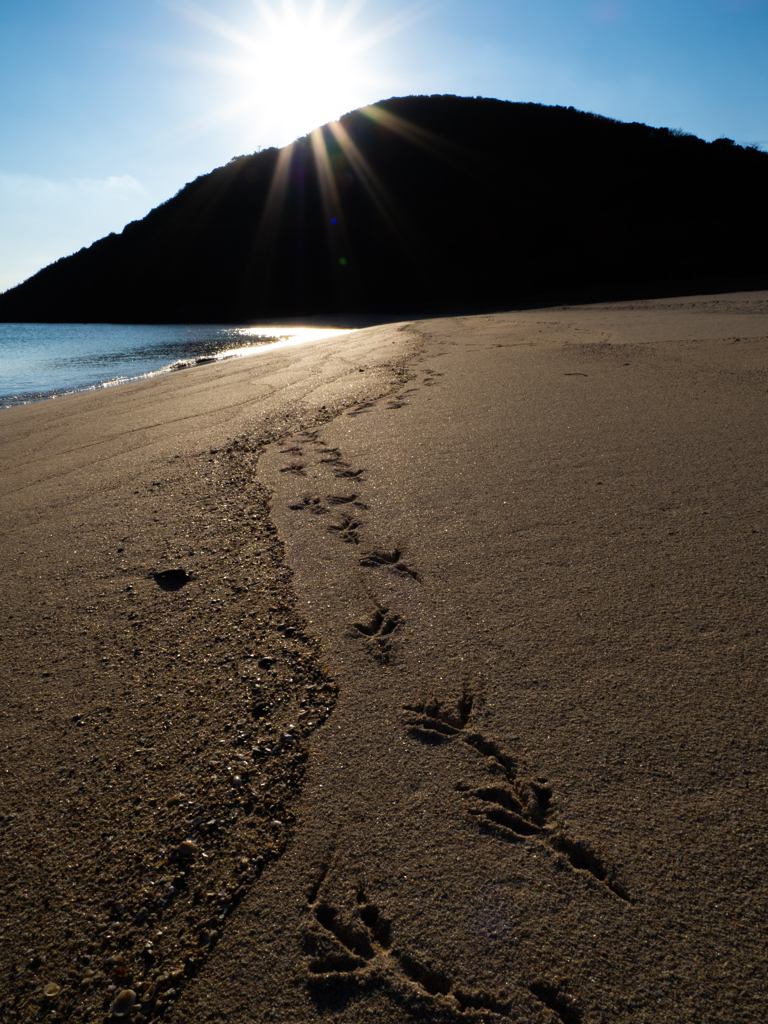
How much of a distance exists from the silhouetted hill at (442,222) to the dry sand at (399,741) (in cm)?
1596

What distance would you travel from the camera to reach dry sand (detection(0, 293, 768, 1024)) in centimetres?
83

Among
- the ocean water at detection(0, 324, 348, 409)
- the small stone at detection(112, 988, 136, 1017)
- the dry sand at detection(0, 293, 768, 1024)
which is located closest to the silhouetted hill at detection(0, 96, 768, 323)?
the ocean water at detection(0, 324, 348, 409)

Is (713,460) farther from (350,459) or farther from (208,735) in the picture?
(208,735)

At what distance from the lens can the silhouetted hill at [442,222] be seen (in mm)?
22719

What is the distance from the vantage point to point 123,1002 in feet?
2.65

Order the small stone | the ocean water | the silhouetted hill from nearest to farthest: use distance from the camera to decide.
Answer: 1. the small stone
2. the ocean water
3. the silhouetted hill

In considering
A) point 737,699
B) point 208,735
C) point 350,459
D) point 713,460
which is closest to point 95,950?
point 208,735

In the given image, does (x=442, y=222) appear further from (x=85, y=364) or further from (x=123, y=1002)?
(x=123, y=1002)

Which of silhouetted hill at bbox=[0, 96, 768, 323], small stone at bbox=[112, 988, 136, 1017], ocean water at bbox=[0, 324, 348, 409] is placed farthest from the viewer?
silhouetted hill at bbox=[0, 96, 768, 323]

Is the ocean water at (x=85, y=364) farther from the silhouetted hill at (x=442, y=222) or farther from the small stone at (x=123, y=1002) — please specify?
the silhouetted hill at (x=442, y=222)

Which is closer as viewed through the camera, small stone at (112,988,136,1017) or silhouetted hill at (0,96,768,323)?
small stone at (112,988,136,1017)

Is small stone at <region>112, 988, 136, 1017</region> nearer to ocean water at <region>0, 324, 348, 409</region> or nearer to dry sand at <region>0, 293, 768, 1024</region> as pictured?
dry sand at <region>0, 293, 768, 1024</region>

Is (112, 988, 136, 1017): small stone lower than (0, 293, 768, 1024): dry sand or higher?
lower

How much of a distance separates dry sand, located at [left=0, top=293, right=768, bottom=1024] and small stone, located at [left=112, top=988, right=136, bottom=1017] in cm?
1
